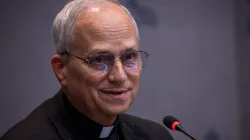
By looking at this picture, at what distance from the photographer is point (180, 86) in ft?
7.20

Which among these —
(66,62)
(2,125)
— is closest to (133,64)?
(66,62)

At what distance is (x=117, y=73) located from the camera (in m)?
1.13

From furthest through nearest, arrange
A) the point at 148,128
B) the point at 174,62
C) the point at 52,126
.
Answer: the point at 174,62, the point at 148,128, the point at 52,126

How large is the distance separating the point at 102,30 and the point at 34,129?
425 millimetres

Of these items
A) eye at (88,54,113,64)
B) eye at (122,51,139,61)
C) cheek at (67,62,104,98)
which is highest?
eye at (88,54,113,64)

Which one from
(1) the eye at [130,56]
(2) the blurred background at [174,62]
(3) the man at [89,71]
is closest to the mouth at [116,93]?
(3) the man at [89,71]

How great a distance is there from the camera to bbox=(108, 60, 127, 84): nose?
1134 mm

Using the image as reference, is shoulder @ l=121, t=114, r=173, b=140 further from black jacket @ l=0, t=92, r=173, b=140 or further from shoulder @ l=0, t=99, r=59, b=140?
shoulder @ l=0, t=99, r=59, b=140

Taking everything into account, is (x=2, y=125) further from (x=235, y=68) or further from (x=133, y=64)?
(x=235, y=68)

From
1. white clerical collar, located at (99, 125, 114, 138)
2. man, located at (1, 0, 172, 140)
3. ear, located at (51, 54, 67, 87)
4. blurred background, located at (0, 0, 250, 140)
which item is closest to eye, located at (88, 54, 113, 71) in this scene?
man, located at (1, 0, 172, 140)

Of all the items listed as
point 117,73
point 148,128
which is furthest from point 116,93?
point 148,128

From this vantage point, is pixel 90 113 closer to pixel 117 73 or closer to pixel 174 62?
pixel 117 73

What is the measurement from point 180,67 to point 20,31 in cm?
100

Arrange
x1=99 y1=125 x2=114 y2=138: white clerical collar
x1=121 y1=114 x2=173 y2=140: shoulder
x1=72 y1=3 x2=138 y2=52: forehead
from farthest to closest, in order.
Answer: x1=121 y1=114 x2=173 y2=140: shoulder → x1=99 y1=125 x2=114 y2=138: white clerical collar → x1=72 y1=3 x2=138 y2=52: forehead
